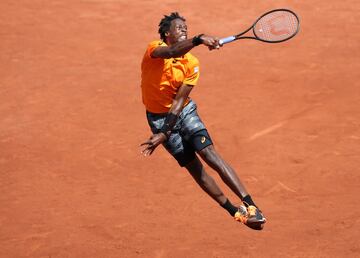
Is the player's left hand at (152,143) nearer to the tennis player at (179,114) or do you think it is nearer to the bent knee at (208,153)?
the tennis player at (179,114)

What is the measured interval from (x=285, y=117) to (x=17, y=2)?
9428 millimetres

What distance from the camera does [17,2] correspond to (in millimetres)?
21734

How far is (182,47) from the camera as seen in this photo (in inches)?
356

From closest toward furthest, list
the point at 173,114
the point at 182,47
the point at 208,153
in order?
the point at 182,47
the point at 173,114
the point at 208,153

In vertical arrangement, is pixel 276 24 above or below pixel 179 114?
above

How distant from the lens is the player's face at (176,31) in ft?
31.7

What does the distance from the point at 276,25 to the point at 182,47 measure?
185 centimetres

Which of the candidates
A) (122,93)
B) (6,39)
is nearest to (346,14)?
(122,93)

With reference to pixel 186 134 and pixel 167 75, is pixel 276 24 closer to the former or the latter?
pixel 167 75

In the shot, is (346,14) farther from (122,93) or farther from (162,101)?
(162,101)

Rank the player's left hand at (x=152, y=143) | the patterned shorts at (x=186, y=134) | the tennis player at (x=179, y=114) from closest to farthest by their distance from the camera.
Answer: the player's left hand at (x=152, y=143) < the tennis player at (x=179, y=114) < the patterned shorts at (x=186, y=134)

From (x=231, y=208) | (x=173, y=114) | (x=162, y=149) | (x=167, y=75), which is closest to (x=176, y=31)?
(x=167, y=75)

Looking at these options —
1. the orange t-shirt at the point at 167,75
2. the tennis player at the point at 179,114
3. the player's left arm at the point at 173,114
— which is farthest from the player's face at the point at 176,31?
the player's left arm at the point at 173,114

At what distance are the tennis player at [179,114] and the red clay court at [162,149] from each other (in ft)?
8.14
